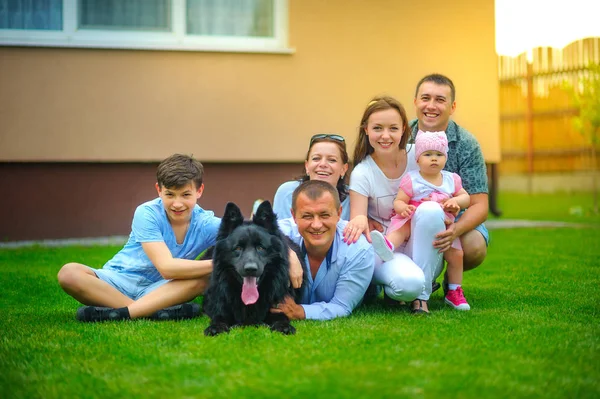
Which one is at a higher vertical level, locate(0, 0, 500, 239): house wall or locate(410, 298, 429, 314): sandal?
locate(0, 0, 500, 239): house wall

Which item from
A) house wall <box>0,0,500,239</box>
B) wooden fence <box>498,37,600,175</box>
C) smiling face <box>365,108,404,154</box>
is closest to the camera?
smiling face <box>365,108,404,154</box>

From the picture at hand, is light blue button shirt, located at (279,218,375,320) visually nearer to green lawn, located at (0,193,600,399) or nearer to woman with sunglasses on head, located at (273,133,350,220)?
green lawn, located at (0,193,600,399)

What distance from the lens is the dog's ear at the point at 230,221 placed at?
4031 mm

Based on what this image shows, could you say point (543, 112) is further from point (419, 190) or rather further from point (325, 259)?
point (325, 259)

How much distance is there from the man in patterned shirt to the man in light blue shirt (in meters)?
0.85

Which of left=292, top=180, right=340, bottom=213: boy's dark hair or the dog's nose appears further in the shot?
left=292, top=180, right=340, bottom=213: boy's dark hair

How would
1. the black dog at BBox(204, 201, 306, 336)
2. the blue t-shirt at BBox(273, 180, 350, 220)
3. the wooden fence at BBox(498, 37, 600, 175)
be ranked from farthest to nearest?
the wooden fence at BBox(498, 37, 600, 175), the blue t-shirt at BBox(273, 180, 350, 220), the black dog at BBox(204, 201, 306, 336)

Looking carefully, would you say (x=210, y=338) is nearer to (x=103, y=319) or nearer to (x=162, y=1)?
(x=103, y=319)

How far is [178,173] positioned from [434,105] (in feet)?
5.91

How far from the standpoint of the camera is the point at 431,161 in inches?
176

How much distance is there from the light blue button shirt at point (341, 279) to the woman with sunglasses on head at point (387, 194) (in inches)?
3.3

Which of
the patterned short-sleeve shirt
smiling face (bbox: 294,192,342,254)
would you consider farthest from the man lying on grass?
the patterned short-sleeve shirt

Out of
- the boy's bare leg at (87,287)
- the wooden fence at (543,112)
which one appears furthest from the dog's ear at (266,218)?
the wooden fence at (543,112)

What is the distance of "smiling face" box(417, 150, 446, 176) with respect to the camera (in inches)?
176
